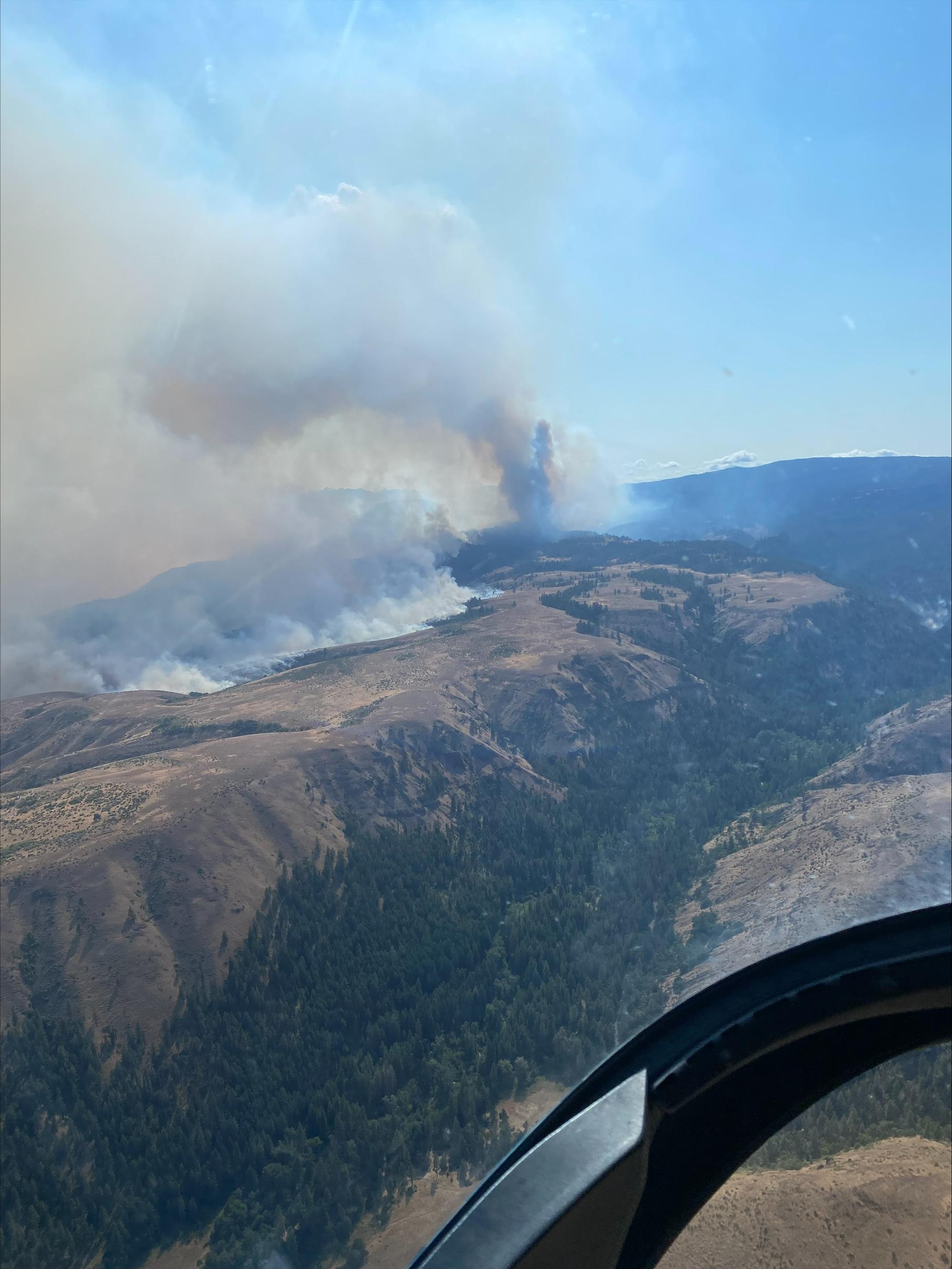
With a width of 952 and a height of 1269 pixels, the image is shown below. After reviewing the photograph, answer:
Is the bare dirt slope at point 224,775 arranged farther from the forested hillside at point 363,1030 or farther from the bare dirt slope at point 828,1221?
the bare dirt slope at point 828,1221

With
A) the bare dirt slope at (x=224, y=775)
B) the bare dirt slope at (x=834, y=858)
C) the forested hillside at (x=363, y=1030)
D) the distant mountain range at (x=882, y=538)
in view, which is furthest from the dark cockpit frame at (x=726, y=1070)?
the distant mountain range at (x=882, y=538)

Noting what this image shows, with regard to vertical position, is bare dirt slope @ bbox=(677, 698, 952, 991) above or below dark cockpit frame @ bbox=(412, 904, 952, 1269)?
below

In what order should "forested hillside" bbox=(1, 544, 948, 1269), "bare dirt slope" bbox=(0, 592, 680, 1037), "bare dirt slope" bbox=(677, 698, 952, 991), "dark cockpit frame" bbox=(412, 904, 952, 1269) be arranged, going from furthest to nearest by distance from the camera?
"bare dirt slope" bbox=(0, 592, 680, 1037)
"bare dirt slope" bbox=(677, 698, 952, 991)
"forested hillside" bbox=(1, 544, 948, 1269)
"dark cockpit frame" bbox=(412, 904, 952, 1269)

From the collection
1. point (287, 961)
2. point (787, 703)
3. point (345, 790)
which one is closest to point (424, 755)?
point (345, 790)

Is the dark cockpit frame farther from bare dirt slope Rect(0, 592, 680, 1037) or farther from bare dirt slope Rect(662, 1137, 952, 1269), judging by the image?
bare dirt slope Rect(0, 592, 680, 1037)

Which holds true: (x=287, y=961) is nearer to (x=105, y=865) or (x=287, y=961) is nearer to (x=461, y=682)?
(x=105, y=865)

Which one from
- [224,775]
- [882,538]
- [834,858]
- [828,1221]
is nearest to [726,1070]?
[828,1221]

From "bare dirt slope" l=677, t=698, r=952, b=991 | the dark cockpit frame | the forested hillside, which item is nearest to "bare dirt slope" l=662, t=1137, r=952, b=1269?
Result: the forested hillside
